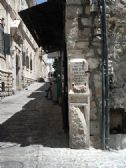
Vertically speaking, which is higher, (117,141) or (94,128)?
(94,128)

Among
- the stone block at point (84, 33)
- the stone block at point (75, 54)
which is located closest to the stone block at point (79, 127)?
the stone block at point (75, 54)

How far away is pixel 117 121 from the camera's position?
28.1 feet

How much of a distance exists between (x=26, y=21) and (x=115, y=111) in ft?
12.9

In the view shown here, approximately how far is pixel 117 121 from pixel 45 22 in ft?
14.2

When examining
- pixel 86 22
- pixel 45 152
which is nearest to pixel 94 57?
pixel 86 22

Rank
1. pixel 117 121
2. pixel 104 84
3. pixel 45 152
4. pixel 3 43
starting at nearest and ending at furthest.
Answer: pixel 45 152
pixel 104 84
pixel 117 121
pixel 3 43

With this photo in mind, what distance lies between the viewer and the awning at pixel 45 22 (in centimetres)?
991

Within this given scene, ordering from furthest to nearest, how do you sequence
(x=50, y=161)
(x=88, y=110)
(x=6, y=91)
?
(x=6, y=91)
(x=88, y=110)
(x=50, y=161)

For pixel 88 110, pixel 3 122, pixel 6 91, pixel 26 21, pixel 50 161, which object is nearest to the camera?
pixel 50 161

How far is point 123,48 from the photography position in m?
8.36

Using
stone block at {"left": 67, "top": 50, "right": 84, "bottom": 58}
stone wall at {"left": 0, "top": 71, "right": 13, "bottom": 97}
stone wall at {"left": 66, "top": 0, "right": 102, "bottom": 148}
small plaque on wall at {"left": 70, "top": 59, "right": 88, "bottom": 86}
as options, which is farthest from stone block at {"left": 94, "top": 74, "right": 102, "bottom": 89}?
stone wall at {"left": 0, "top": 71, "right": 13, "bottom": 97}

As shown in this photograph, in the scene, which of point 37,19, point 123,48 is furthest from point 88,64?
point 37,19

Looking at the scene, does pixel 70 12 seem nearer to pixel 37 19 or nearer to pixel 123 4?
pixel 123 4

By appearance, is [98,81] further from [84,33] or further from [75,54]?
[84,33]
